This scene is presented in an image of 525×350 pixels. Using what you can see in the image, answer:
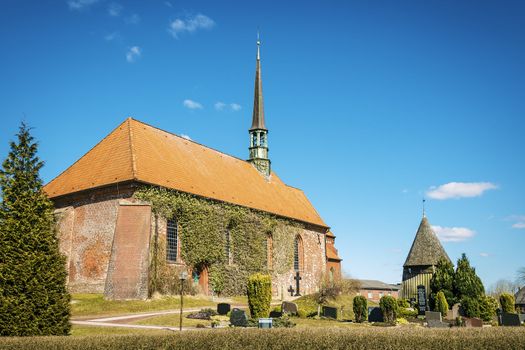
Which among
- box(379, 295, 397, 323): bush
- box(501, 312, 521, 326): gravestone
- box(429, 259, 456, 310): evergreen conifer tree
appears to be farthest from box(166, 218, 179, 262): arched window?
box(501, 312, 521, 326): gravestone

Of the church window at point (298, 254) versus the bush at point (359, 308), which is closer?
the bush at point (359, 308)

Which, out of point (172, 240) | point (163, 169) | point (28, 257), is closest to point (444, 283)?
point (172, 240)

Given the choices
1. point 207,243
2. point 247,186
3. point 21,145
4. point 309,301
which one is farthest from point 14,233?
point 247,186

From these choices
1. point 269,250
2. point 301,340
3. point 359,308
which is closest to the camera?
point 301,340

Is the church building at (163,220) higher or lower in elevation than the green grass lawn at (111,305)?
higher

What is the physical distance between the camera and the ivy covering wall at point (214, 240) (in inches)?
1075

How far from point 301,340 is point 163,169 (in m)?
20.7

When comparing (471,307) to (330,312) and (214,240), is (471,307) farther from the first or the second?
(214,240)

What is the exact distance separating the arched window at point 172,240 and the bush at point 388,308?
1207cm

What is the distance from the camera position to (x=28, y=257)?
14.2 m

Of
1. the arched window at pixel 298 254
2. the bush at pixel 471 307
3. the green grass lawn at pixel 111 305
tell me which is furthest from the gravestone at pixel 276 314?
the arched window at pixel 298 254

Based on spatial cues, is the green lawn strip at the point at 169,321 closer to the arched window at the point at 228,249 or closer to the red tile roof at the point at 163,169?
the red tile roof at the point at 163,169

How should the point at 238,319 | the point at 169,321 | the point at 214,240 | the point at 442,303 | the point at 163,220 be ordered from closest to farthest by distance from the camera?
1. the point at 238,319
2. the point at 169,321
3. the point at 442,303
4. the point at 163,220
5. the point at 214,240

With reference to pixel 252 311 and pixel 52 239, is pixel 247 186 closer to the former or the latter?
pixel 252 311
